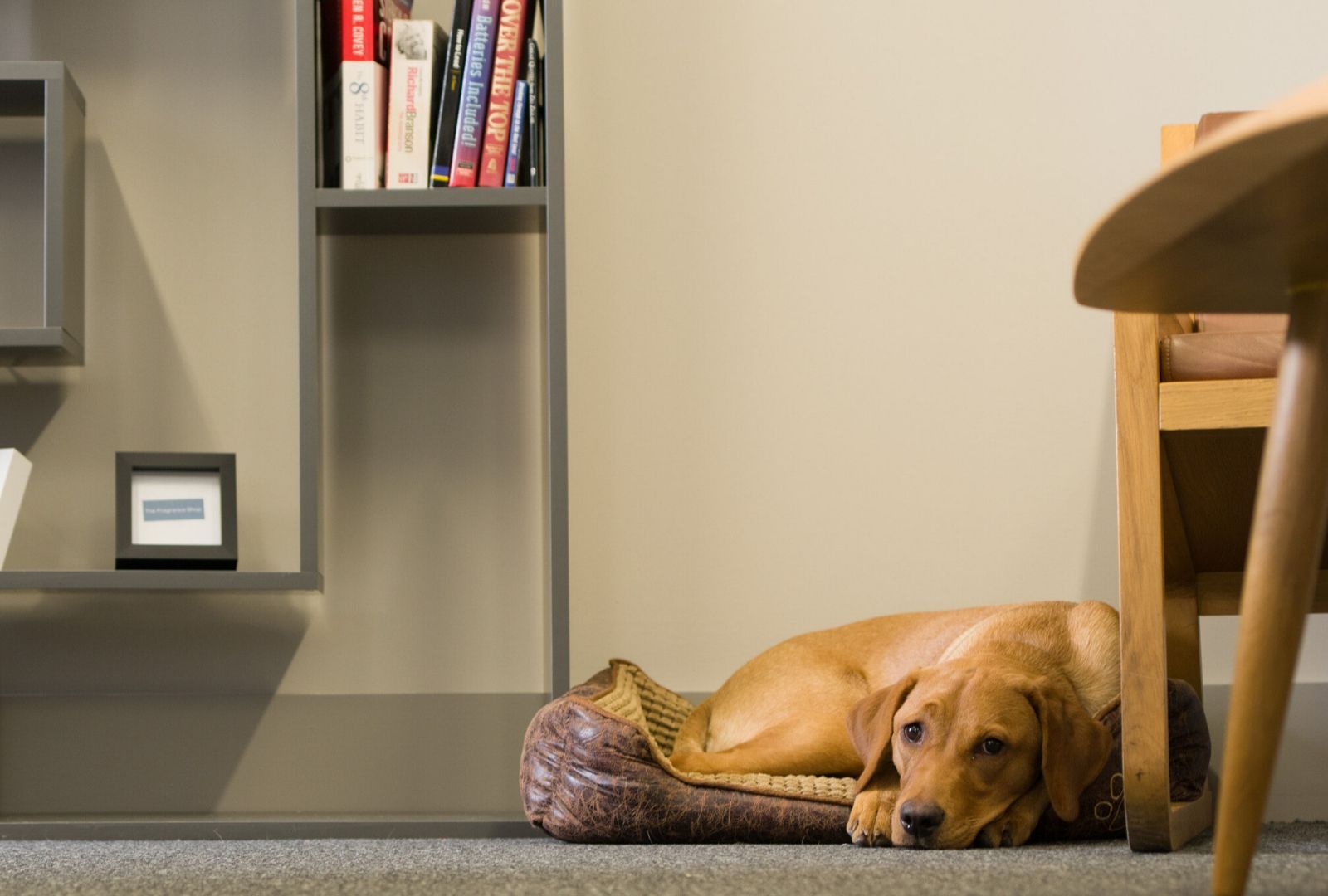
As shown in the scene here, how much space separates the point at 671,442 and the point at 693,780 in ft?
2.73

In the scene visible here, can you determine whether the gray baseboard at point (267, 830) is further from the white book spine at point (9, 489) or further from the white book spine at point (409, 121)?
the white book spine at point (409, 121)

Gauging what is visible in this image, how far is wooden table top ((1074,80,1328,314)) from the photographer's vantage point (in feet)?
1.77

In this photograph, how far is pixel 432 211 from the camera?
6.34 feet

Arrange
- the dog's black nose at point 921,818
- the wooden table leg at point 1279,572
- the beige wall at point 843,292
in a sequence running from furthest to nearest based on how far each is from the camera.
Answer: the beige wall at point 843,292, the dog's black nose at point 921,818, the wooden table leg at point 1279,572

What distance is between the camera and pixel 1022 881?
1.03 m

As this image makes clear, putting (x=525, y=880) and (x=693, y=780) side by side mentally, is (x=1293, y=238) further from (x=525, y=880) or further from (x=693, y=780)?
(x=693, y=780)

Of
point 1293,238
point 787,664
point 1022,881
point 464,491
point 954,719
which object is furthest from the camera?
point 464,491

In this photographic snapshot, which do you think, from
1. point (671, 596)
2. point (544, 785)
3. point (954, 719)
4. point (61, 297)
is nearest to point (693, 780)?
point (544, 785)

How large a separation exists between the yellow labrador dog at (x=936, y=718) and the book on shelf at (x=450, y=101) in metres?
0.85

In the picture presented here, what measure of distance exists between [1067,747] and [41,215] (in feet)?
5.81

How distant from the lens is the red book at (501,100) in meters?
1.89

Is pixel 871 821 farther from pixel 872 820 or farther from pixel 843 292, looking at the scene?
pixel 843 292

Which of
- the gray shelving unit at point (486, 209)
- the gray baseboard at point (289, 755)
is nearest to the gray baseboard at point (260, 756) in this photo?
the gray baseboard at point (289, 755)

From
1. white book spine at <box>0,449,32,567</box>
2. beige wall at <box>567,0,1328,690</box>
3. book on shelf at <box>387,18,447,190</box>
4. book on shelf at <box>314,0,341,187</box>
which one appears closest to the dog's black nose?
beige wall at <box>567,0,1328,690</box>
